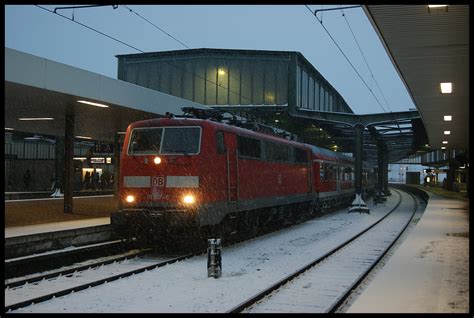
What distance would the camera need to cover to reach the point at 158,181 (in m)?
12.5

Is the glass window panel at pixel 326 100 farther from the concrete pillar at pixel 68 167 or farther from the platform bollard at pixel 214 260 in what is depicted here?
the platform bollard at pixel 214 260

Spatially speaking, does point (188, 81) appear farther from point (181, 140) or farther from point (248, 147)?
point (181, 140)

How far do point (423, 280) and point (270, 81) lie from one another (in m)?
30.9

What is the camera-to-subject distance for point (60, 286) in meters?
9.69

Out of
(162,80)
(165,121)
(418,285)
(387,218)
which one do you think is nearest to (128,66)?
(162,80)

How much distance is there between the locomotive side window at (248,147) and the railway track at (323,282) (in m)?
3.43

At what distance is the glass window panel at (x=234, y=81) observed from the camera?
38781 mm

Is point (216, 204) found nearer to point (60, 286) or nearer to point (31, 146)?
point (60, 286)

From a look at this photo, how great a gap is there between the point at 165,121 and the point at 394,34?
6.07 m

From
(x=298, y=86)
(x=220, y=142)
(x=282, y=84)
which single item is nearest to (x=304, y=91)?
(x=298, y=86)

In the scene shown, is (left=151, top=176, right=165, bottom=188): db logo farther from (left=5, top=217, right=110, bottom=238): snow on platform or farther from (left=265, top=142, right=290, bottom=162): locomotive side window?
(left=265, top=142, right=290, bottom=162): locomotive side window

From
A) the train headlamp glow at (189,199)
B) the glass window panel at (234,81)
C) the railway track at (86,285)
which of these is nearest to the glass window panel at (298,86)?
the glass window panel at (234,81)

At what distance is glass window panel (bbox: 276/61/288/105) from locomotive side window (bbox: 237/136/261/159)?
23.5 meters

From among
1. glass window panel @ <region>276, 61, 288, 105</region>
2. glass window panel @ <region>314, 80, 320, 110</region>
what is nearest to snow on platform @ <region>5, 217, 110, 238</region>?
glass window panel @ <region>276, 61, 288, 105</region>
